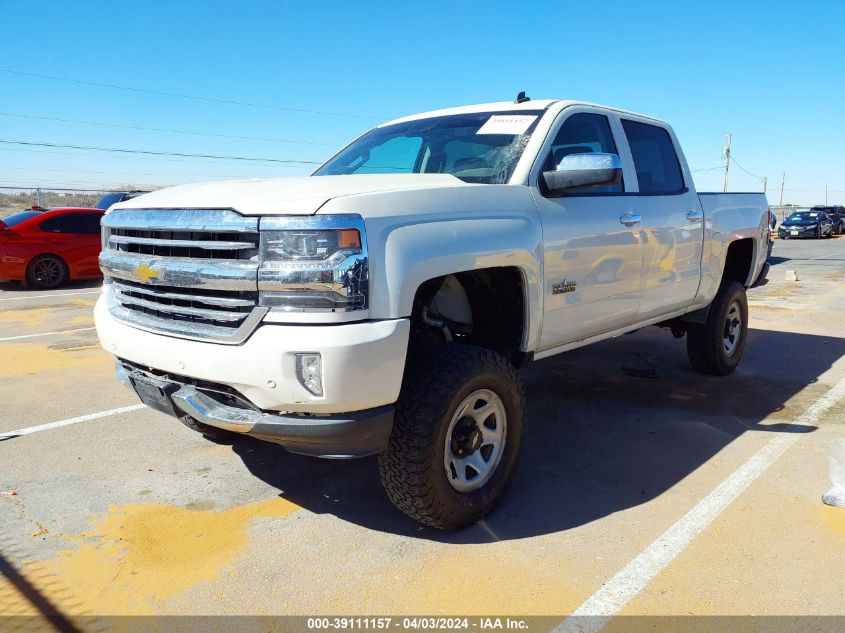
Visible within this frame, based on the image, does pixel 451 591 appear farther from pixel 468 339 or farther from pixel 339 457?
pixel 468 339

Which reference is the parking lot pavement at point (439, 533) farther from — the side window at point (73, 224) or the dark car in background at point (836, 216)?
the dark car in background at point (836, 216)

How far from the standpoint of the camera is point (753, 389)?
5824mm

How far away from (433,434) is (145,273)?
5.00ft

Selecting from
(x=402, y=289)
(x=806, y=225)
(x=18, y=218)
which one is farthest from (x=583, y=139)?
(x=806, y=225)

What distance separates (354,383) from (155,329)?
3.61 feet

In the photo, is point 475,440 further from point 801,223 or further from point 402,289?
point 801,223

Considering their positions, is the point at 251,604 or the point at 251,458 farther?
the point at 251,458

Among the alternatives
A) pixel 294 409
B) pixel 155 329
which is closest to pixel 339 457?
pixel 294 409

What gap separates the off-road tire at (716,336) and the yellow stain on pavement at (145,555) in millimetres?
4004

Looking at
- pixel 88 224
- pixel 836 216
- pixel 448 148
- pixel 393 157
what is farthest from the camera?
pixel 836 216

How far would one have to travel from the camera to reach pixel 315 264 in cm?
272

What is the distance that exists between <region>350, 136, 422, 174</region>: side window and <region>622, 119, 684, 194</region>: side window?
4.95 feet

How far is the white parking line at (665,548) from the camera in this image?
2.66 m

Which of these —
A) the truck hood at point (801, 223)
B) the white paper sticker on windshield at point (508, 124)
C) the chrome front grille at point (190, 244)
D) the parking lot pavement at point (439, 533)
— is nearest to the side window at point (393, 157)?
the white paper sticker on windshield at point (508, 124)
